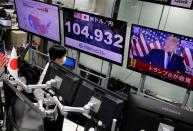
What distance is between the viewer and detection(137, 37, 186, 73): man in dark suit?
8.64ft

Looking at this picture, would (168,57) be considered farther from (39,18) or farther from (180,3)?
(39,18)

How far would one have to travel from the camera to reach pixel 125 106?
5.56 feet

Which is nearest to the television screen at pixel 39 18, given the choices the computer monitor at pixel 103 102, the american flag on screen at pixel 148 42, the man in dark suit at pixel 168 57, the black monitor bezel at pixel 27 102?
the american flag on screen at pixel 148 42

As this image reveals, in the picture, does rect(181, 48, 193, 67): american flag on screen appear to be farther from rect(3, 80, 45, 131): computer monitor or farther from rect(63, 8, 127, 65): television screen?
rect(3, 80, 45, 131): computer monitor

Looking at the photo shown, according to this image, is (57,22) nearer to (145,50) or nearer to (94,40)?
(94,40)

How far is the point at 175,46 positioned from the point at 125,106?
3.85ft

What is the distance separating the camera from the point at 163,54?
273 cm

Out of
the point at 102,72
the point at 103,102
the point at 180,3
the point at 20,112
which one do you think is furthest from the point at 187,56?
the point at 102,72

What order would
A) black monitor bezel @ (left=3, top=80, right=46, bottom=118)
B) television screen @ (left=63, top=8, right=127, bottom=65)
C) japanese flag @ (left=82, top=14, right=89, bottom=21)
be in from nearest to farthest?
black monitor bezel @ (left=3, top=80, right=46, bottom=118) < television screen @ (left=63, top=8, right=127, bottom=65) < japanese flag @ (left=82, top=14, right=89, bottom=21)

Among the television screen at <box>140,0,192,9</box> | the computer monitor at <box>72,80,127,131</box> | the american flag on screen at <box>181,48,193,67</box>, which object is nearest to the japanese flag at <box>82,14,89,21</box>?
the american flag on screen at <box>181,48,193,67</box>

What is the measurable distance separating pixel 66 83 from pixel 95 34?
1.28 metres

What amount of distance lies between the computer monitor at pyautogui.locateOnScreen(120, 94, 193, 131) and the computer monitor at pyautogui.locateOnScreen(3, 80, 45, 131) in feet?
1.81

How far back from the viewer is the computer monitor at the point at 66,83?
74.9 inches

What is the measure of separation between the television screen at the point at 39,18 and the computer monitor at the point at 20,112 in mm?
1981
